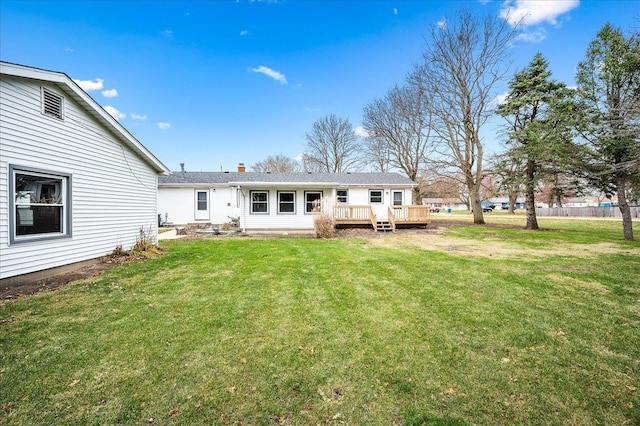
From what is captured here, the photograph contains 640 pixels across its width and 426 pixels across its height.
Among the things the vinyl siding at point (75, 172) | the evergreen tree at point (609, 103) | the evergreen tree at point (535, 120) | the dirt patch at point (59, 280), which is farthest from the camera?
the evergreen tree at point (535, 120)

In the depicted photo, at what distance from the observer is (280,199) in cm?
1512

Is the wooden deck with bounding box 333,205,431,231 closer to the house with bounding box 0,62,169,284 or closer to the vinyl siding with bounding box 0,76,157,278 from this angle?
the vinyl siding with bounding box 0,76,157,278

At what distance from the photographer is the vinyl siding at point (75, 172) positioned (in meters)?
5.05

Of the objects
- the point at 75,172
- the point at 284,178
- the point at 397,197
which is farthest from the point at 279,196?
the point at 75,172

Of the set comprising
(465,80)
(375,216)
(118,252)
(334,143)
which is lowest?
(118,252)

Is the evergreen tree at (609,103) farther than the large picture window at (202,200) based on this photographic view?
No

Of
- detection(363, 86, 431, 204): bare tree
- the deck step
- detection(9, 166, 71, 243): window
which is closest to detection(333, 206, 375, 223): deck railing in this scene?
the deck step

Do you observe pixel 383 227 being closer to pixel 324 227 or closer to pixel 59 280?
pixel 324 227

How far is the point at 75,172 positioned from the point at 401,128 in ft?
75.1

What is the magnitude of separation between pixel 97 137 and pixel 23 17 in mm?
4993

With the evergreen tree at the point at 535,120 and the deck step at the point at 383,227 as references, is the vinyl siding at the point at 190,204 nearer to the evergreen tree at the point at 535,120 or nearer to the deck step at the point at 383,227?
Result: the deck step at the point at 383,227

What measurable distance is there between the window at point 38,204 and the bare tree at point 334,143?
87.6 ft

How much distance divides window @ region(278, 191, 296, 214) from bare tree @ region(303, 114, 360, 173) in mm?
16747

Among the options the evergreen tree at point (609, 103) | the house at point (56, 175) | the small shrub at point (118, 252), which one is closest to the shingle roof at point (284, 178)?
the evergreen tree at point (609, 103)
